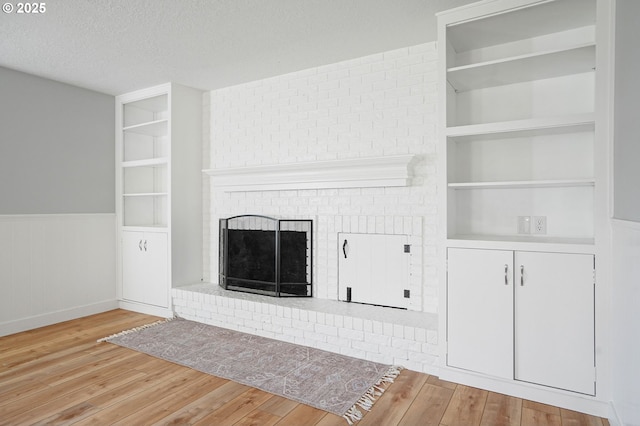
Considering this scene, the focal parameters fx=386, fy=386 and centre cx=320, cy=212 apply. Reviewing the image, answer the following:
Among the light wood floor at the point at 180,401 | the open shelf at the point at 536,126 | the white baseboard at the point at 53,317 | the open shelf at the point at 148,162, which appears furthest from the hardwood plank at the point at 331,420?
the white baseboard at the point at 53,317

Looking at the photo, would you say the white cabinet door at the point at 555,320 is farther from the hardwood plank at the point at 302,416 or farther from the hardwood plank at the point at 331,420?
the hardwood plank at the point at 302,416

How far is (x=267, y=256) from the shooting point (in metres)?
3.91

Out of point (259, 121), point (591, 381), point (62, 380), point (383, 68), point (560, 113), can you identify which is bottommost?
point (62, 380)

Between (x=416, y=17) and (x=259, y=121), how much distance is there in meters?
1.95

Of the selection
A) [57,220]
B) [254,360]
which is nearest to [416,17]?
[254,360]

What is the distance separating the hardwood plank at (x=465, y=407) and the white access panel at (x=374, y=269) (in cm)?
87

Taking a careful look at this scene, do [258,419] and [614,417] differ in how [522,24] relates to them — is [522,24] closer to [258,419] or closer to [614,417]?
[614,417]

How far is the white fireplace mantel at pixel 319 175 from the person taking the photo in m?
3.17

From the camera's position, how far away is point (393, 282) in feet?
10.8

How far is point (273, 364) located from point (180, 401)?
0.74 meters

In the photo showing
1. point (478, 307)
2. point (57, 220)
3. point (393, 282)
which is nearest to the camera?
point (478, 307)

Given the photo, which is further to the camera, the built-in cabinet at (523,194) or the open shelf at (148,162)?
the open shelf at (148,162)

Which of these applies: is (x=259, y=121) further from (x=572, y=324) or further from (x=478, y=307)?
(x=572, y=324)

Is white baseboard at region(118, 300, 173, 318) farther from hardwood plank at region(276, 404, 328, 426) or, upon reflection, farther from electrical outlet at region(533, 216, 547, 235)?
electrical outlet at region(533, 216, 547, 235)
